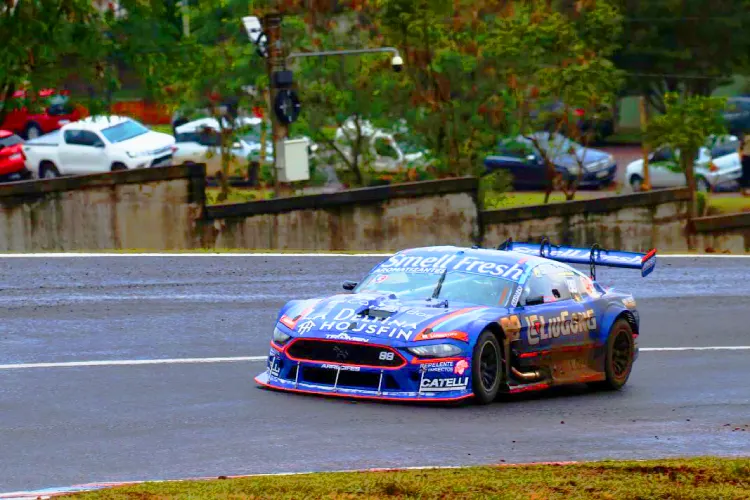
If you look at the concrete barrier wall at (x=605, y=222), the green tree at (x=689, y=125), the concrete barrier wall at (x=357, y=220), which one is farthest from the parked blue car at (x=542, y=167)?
the concrete barrier wall at (x=357, y=220)

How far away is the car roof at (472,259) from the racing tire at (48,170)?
1135 inches

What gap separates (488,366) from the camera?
1285cm

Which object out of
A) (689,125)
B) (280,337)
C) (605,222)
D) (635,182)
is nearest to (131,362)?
(280,337)

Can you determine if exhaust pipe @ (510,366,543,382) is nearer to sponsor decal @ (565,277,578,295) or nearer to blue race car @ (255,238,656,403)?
blue race car @ (255,238,656,403)

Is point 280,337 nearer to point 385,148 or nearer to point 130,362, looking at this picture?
point 130,362

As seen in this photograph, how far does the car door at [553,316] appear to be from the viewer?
13430 mm

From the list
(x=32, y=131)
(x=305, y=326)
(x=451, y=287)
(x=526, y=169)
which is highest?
(x=32, y=131)

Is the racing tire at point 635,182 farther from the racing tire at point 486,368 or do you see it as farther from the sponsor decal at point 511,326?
the racing tire at point 486,368

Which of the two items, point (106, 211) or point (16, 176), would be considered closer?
point (106, 211)

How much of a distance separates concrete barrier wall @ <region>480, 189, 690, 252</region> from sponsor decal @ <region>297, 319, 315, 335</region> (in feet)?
50.9

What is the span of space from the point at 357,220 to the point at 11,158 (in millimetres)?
16984

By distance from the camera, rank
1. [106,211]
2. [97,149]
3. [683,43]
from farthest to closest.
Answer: [683,43]
[97,149]
[106,211]

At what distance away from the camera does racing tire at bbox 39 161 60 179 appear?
41625 millimetres

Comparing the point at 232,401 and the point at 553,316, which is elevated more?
the point at 553,316
